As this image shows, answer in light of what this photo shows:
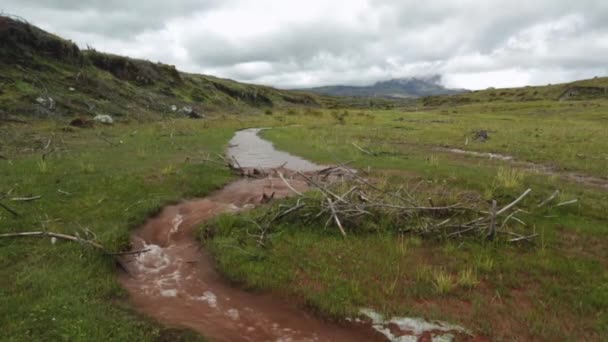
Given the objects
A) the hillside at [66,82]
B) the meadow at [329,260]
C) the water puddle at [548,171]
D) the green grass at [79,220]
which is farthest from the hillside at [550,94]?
the green grass at [79,220]

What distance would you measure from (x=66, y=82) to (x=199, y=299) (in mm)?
44135

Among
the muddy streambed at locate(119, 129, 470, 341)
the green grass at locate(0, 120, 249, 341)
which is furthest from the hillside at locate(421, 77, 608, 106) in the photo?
the muddy streambed at locate(119, 129, 470, 341)

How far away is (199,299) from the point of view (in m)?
8.27

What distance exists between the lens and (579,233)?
1070 cm

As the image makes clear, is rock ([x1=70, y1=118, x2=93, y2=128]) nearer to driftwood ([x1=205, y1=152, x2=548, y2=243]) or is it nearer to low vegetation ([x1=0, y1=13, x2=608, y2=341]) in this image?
low vegetation ([x1=0, y1=13, x2=608, y2=341])

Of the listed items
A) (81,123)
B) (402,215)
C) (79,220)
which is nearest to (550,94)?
(81,123)

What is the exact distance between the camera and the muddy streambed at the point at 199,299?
7.12 m

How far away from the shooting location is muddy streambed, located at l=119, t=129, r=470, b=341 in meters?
7.12

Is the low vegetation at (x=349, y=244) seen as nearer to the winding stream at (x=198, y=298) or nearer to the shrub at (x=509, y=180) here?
the shrub at (x=509, y=180)

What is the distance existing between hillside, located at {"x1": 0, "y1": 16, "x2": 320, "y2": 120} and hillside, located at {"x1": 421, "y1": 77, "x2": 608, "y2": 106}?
3651 inches

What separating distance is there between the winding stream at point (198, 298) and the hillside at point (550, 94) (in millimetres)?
108193

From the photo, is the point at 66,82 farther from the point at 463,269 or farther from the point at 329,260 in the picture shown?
the point at 463,269

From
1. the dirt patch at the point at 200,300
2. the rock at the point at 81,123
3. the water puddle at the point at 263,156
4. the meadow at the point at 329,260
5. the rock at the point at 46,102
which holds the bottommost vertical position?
the dirt patch at the point at 200,300

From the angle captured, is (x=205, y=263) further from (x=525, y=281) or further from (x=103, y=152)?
(x=103, y=152)
